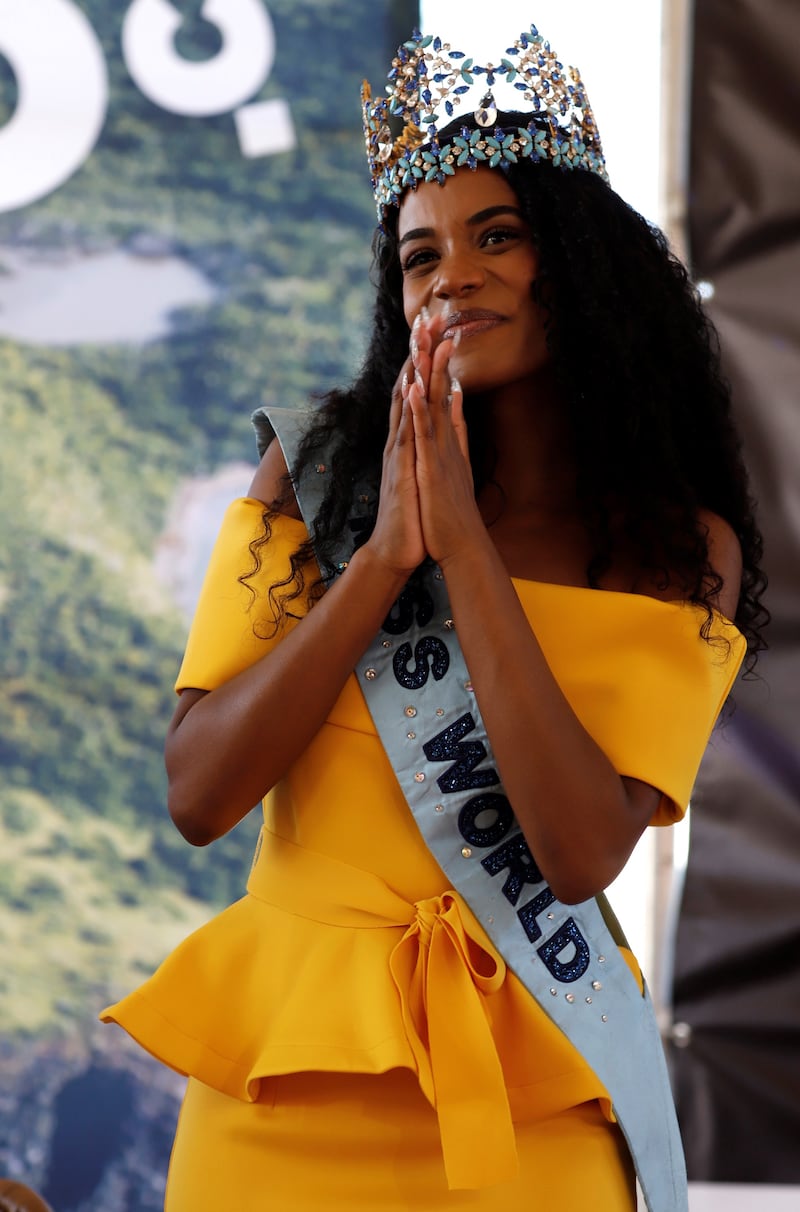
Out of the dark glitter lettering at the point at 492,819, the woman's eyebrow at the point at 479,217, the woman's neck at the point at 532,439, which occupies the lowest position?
the dark glitter lettering at the point at 492,819

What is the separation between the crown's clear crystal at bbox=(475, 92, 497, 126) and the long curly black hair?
1 cm

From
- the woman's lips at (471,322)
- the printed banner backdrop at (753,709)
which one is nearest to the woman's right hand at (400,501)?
the woman's lips at (471,322)

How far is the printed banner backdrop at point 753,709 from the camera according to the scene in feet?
7.94

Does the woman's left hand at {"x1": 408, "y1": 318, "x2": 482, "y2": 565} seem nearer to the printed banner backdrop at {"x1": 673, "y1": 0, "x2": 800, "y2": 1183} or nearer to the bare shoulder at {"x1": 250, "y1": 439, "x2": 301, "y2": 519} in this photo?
the bare shoulder at {"x1": 250, "y1": 439, "x2": 301, "y2": 519}

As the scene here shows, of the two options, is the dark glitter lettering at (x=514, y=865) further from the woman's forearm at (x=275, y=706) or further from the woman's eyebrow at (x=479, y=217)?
the woman's eyebrow at (x=479, y=217)

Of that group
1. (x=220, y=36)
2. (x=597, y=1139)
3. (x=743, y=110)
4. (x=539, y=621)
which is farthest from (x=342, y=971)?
(x=220, y=36)

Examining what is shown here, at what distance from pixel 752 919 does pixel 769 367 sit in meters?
1.04

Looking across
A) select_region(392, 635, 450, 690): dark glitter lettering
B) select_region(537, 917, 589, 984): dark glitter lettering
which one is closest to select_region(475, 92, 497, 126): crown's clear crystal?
select_region(392, 635, 450, 690): dark glitter lettering

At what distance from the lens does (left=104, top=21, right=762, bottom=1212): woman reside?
47.2 inches

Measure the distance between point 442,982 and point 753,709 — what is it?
4.49ft

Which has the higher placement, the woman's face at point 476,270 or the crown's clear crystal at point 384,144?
the crown's clear crystal at point 384,144

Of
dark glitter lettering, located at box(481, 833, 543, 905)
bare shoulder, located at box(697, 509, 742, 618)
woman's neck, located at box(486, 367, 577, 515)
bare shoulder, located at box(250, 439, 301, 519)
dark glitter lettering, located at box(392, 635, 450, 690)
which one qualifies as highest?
woman's neck, located at box(486, 367, 577, 515)

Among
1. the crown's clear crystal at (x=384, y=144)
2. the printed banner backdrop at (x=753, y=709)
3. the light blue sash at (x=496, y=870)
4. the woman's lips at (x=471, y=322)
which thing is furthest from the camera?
the printed banner backdrop at (x=753, y=709)

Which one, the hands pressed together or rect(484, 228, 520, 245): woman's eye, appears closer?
the hands pressed together
